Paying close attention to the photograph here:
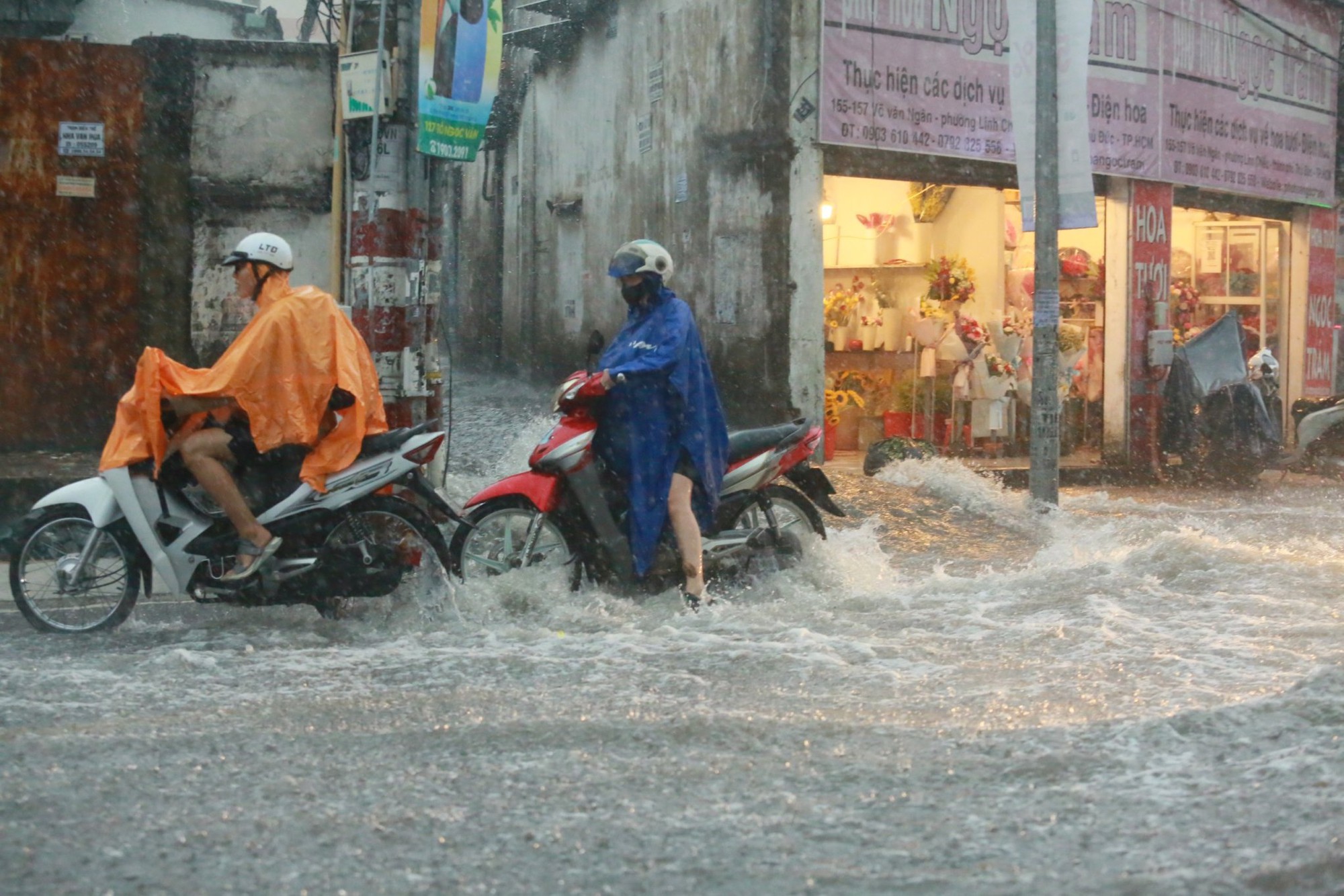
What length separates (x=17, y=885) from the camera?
3.38 meters

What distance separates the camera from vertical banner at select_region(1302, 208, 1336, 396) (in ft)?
65.4

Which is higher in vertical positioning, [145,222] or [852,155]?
[852,155]

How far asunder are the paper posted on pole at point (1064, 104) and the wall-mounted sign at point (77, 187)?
6681 millimetres

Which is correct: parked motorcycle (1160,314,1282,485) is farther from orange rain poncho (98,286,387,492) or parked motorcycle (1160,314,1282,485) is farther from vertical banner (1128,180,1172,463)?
orange rain poncho (98,286,387,492)

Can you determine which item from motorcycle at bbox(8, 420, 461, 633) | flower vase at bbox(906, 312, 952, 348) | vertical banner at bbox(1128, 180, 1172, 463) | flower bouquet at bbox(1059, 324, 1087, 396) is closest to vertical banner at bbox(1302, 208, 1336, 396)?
vertical banner at bbox(1128, 180, 1172, 463)

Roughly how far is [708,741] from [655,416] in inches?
99.8

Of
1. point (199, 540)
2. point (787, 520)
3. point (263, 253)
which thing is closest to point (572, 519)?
point (787, 520)

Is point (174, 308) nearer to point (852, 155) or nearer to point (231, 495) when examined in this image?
point (231, 495)

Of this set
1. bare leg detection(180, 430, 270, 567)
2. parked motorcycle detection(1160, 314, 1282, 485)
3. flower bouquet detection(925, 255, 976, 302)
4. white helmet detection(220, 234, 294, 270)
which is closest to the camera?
bare leg detection(180, 430, 270, 567)

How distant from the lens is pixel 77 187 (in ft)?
35.0

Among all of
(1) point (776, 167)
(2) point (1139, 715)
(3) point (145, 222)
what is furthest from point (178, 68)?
(2) point (1139, 715)

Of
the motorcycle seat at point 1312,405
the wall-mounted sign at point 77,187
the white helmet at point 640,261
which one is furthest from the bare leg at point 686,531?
the motorcycle seat at point 1312,405

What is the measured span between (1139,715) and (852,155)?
31.9 ft

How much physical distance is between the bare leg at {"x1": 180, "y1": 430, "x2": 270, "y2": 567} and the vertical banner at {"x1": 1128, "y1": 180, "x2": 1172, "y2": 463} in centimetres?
1224
